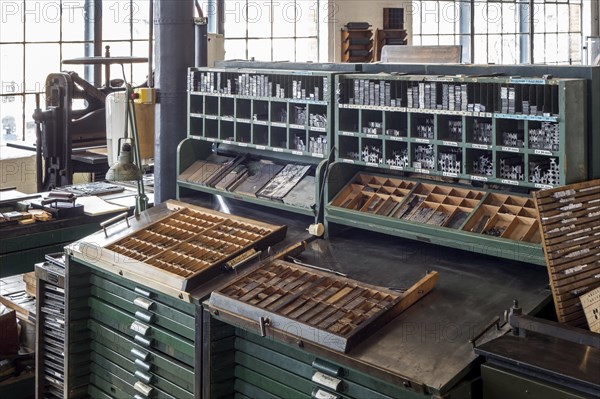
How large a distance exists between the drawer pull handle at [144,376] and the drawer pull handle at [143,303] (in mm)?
319

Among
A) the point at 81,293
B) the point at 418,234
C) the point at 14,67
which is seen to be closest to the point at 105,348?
the point at 81,293

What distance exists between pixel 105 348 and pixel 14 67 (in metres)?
5.34

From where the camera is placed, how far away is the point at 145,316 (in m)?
3.47

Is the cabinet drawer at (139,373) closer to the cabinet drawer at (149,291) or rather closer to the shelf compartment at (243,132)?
the cabinet drawer at (149,291)

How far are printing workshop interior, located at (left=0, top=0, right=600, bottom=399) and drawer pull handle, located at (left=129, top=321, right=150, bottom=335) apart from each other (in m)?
0.01

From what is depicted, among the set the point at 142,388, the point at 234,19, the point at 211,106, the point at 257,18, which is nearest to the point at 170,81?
the point at 211,106

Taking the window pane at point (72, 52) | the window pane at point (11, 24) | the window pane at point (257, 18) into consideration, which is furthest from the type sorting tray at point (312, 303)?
the window pane at point (257, 18)

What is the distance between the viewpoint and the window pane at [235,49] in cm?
995

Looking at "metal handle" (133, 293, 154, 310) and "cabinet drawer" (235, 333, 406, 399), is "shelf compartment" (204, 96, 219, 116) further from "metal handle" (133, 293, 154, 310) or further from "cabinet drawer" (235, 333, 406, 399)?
"cabinet drawer" (235, 333, 406, 399)

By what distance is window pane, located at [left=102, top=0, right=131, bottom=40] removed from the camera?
877 cm

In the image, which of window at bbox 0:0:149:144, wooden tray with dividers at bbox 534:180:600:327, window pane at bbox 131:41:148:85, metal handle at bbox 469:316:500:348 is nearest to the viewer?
metal handle at bbox 469:316:500:348

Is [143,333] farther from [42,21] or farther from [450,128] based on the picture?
[42,21]

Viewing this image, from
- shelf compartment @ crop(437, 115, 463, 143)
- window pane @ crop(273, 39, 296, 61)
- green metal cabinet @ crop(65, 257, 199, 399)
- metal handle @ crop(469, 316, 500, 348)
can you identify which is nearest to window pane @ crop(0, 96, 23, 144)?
window pane @ crop(273, 39, 296, 61)

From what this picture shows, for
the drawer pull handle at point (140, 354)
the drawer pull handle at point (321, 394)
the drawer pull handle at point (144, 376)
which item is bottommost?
the drawer pull handle at point (144, 376)
